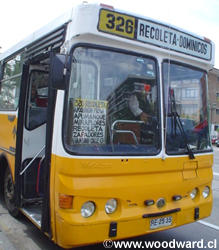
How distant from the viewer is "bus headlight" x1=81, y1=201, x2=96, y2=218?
11.4 feet

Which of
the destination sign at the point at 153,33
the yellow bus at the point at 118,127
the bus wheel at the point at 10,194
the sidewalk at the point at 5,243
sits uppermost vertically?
the destination sign at the point at 153,33

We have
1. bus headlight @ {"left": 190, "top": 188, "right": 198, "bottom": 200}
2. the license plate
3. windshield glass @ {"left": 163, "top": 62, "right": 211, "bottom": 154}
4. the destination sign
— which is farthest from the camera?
bus headlight @ {"left": 190, "top": 188, "right": 198, "bottom": 200}

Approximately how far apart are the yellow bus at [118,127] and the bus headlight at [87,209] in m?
0.01

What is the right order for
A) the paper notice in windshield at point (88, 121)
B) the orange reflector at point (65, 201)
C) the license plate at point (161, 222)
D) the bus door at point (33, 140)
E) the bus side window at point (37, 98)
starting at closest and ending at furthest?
the orange reflector at point (65, 201) < the paper notice in windshield at point (88, 121) < the license plate at point (161, 222) < the bus door at point (33, 140) < the bus side window at point (37, 98)

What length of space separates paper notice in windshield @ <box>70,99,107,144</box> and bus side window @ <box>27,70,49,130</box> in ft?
5.83

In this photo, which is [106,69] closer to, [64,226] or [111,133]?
[111,133]

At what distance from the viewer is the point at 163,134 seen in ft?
13.3

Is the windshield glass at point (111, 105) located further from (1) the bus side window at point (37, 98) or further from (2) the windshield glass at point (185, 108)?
(1) the bus side window at point (37, 98)

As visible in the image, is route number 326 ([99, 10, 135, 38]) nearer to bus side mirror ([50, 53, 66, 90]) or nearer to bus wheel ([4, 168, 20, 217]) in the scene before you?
bus side mirror ([50, 53, 66, 90])

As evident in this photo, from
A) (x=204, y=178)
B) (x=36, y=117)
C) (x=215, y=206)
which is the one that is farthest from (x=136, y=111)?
(x=215, y=206)

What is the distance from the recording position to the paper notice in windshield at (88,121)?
3589 mm

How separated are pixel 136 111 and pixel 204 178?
148 centimetres

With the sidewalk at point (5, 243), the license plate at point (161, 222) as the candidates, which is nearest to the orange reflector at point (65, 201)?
the license plate at point (161, 222)

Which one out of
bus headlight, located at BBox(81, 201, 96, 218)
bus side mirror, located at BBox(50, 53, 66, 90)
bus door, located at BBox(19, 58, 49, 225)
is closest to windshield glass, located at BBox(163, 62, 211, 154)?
bus headlight, located at BBox(81, 201, 96, 218)
